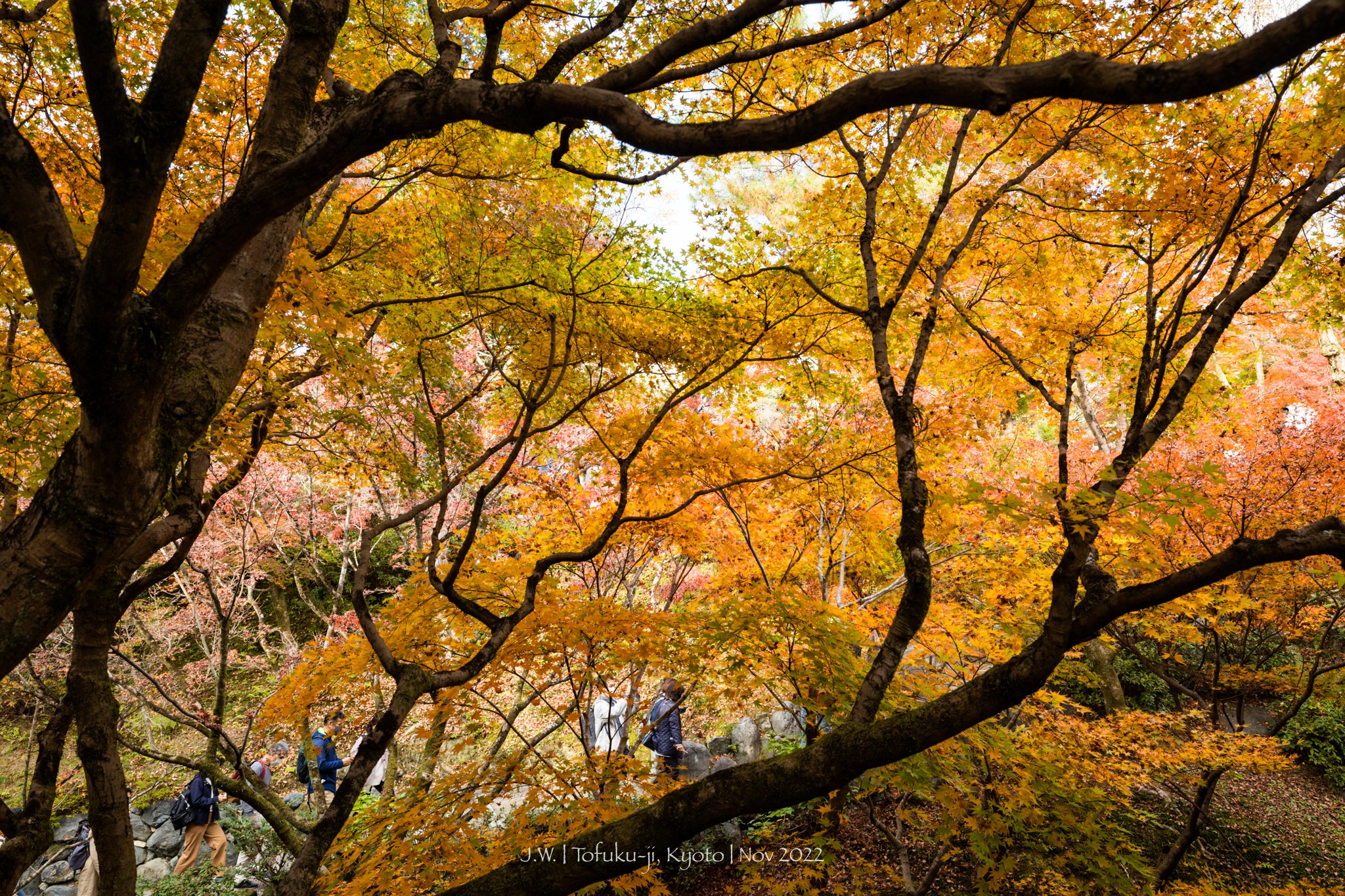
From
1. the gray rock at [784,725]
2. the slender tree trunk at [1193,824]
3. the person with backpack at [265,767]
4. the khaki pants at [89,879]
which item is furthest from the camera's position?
the gray rock at [784,725]

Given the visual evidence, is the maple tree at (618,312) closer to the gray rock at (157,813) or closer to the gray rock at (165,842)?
the gray rock at (165,842)

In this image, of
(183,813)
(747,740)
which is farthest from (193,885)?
(747,740)

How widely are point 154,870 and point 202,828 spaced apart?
3.99 ft

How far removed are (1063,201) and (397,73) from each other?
506 centimetres

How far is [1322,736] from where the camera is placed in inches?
372

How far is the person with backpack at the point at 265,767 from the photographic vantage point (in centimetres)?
797

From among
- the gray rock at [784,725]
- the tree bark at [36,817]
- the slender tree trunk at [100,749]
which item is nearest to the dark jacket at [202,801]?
the tree bark at [36,817]

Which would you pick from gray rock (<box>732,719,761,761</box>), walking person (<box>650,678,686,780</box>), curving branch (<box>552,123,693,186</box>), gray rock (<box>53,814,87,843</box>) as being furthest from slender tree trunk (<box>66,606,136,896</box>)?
gray rock (<box>732,719,761,761</box>)

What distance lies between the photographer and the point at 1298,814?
841 cm

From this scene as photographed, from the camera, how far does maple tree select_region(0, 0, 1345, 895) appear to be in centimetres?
177

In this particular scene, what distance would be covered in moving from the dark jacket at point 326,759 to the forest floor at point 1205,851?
15.8ft

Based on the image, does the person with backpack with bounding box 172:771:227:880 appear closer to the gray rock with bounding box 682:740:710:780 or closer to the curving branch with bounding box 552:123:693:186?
the gray rock with bounding box 682:740:710:780

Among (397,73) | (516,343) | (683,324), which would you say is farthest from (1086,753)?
(397,73)

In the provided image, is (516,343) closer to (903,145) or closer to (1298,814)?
(903,145)
